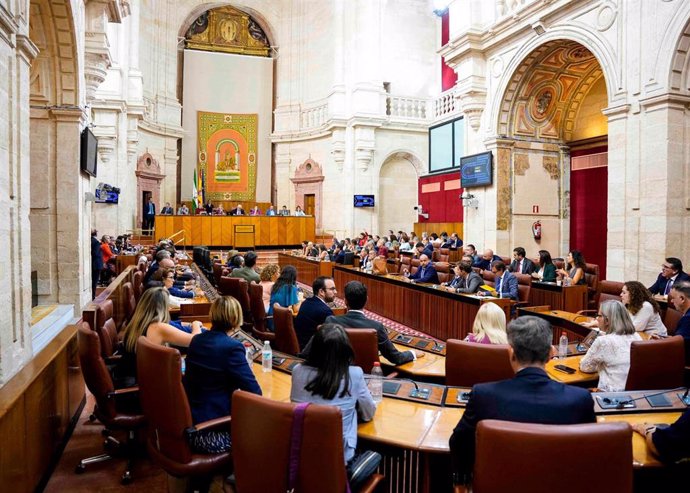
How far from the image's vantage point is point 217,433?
7.73 ft

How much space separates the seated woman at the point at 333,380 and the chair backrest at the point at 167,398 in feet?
1.88

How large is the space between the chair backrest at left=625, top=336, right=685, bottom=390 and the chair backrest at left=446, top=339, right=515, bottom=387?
0.72 meters

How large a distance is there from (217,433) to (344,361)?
0.84 m

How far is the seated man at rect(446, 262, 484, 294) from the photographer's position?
640 centimetres

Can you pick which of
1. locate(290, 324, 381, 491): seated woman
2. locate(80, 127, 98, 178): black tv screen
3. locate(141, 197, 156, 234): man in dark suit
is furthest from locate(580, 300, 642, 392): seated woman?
locate(141, 197, 156, 234): man in dark suit

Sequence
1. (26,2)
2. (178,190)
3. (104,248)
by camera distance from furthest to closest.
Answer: (178,190), (104,248), (26,2)

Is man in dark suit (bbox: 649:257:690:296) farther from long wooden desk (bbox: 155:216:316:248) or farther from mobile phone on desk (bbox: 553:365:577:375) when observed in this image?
long wooden desk (bbox: 155:216:316:248)

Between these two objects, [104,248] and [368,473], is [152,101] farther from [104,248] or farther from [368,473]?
[368,473]

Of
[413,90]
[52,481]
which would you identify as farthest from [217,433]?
[413,90]

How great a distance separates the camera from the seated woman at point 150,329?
3092mm

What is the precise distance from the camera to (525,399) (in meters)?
1.72

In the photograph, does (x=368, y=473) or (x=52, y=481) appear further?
(x=52, y=481)

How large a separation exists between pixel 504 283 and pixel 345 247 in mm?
7023

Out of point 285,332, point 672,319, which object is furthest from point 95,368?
point 672,319
